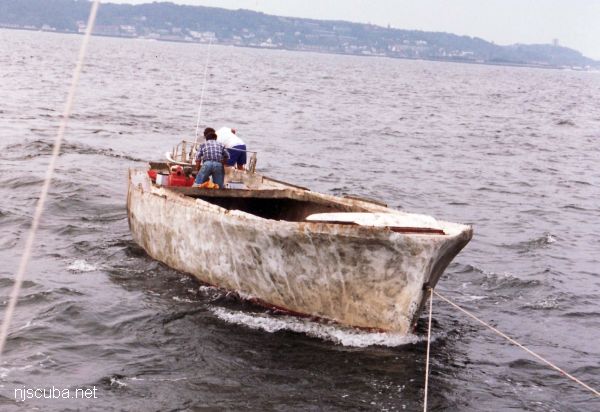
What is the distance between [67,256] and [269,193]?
4062 mm

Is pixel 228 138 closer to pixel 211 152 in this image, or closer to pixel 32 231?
pixel 211 152

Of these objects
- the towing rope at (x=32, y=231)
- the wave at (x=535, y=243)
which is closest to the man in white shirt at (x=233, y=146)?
the towing rope at (x=32, y=231)

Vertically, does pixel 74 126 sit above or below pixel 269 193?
below

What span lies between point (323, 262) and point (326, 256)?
0.45 ft

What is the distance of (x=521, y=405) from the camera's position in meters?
9.50

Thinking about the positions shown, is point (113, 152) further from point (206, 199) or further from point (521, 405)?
point (521, 405)

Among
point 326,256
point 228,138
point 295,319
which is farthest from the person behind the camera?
point 228,138

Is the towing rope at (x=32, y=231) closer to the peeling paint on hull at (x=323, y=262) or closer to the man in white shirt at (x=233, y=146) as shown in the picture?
the peeling paint on hull at (x=323, y=262)

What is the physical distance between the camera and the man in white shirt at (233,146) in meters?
16.7

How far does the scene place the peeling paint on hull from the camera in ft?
34.1

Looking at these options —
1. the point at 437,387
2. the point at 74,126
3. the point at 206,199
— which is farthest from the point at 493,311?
the point at 74,126

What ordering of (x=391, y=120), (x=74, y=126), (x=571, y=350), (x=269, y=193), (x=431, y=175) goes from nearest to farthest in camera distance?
(x=571, y=350) < (x=269, y=193) < (x=431, y=175) < (x=74, y=126) < (x=391, y=120)

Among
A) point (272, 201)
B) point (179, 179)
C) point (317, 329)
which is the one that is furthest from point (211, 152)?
point (317, 329)

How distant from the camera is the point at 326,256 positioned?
35.2ft
